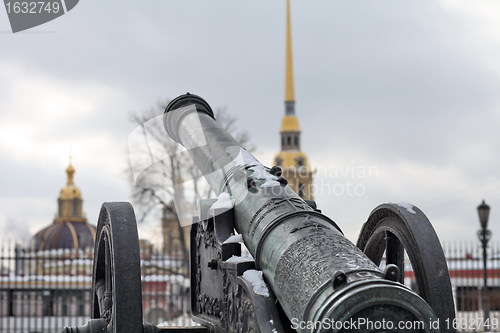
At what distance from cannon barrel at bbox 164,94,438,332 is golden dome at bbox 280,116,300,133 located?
7313 cm

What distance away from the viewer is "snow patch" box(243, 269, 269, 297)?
4.82 meters

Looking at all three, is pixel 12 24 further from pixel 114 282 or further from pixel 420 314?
pixel 420 314

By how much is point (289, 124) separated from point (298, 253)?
75.8 m

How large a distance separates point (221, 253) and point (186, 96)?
2.21 meters

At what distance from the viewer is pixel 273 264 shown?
4844 millimetres

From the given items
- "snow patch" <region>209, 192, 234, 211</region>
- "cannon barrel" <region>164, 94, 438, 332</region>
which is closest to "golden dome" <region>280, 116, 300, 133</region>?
"cannon barrel" <region>164, 94, 438, 332</region>

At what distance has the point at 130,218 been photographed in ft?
18.4

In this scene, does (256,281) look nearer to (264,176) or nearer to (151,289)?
(264,176)

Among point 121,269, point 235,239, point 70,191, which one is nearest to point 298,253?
point 235,239

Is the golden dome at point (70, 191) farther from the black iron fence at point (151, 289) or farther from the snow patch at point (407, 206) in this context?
the snow patch at point (407, 206)

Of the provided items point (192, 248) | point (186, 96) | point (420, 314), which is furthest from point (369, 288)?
point (186, 96)

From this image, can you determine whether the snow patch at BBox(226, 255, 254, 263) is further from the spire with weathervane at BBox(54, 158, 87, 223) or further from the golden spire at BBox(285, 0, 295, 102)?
the spire with weathervane at BBox(54, 158, 87, 223)

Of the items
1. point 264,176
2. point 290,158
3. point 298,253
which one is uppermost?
point 290,158

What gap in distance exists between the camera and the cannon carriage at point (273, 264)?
398 centimetres
